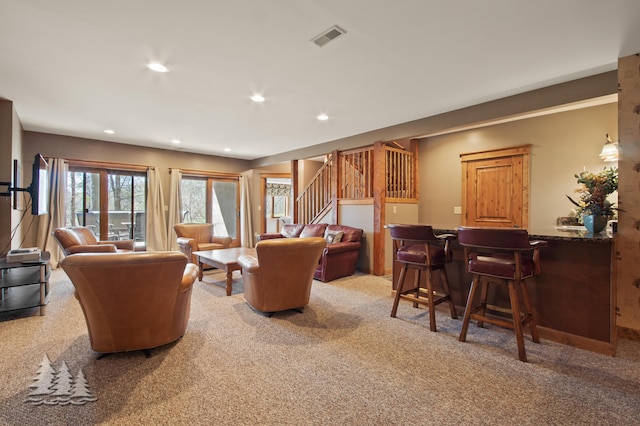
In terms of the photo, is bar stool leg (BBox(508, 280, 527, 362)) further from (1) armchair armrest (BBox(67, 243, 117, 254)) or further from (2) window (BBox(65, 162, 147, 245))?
(2) window (BBox(65, 162, 147, 245))

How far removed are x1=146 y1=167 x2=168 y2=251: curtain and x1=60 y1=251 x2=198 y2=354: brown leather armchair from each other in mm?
4846

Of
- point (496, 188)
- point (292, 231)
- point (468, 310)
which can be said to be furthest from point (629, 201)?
point (292, 231)

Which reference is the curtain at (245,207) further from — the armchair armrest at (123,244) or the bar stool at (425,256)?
the bar stool at (425,256)

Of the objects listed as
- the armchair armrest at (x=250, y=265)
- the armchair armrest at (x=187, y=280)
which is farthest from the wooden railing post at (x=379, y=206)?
the armchair armrest at (x=187, y=280)

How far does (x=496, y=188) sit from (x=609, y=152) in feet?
4.79

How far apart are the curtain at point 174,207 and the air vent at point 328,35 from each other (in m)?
5.68

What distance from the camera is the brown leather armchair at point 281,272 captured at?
3.02 metres

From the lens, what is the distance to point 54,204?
5652mm

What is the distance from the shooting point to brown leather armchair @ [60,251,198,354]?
210 centimetres

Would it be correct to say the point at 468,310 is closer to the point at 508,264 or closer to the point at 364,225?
the point at 508,264

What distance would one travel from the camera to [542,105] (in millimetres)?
3420

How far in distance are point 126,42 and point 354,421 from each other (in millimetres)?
3222

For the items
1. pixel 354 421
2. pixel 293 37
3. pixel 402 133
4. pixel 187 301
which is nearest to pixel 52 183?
pixel 187 301

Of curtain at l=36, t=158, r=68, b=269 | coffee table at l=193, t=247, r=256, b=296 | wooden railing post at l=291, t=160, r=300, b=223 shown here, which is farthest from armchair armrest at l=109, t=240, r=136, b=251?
wooden railing post at l=291, t=160, r=300, b=223
